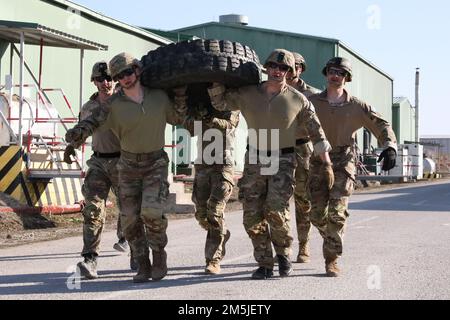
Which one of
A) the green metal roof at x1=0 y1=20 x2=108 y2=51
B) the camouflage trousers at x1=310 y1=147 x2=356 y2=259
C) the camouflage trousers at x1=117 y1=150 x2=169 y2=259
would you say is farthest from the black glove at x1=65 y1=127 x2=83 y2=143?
the green metal roof at x1=0 y1=20 x2=108 y2=51

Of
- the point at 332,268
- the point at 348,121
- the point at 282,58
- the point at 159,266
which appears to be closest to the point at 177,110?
the point at 282,58

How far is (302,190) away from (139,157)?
214 cm

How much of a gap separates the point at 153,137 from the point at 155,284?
1.33 metres

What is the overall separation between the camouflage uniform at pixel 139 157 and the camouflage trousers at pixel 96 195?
548 mm

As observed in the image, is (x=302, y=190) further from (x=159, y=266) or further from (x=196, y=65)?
(x=196, y=65)

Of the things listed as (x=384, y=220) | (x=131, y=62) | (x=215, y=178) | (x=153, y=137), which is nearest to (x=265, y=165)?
(x=215, y=178)

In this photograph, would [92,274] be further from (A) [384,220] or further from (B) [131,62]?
(A) [384,220]

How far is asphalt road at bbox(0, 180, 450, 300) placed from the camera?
638 cm

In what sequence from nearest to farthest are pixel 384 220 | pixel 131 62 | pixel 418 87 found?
pixel 131 62 < pixel 384 220 < pixel 418 87

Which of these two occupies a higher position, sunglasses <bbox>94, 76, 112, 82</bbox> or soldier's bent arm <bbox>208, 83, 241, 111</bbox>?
sunglasses <bbox>94, 76, 112, 82</bbox>

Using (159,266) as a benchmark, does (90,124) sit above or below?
above

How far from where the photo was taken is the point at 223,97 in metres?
7.09

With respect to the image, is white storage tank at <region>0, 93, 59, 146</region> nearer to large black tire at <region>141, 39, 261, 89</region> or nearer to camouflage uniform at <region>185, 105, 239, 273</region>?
camouflage uniform at <region>185, 105, 239, 273</region>
